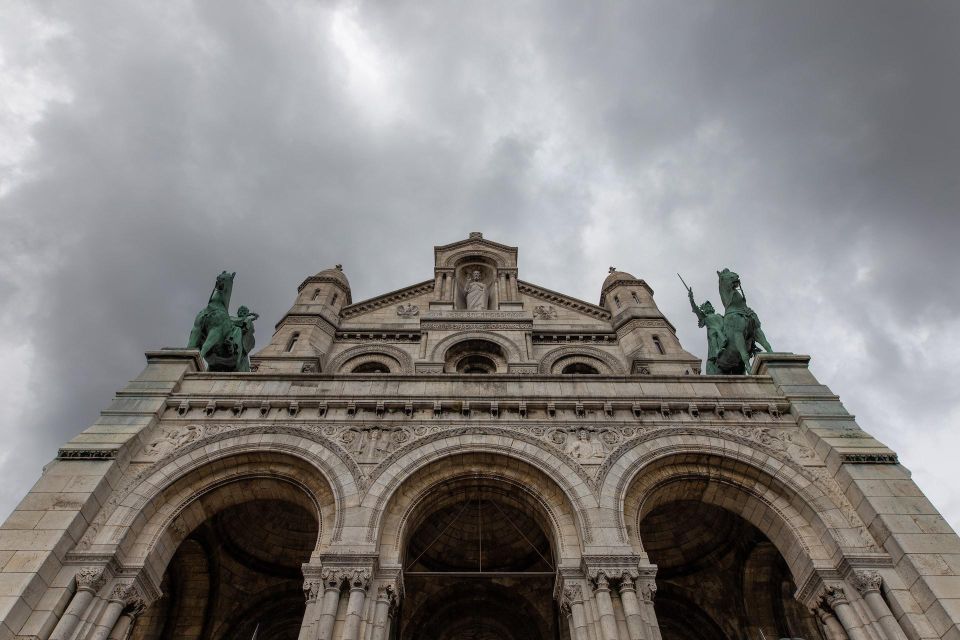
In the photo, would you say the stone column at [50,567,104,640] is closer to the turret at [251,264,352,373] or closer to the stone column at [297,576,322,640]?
the stone column at [297,576,322,640]

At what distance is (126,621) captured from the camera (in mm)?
10195

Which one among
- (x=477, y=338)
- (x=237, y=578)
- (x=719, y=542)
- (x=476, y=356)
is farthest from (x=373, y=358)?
(x=719, y=542)

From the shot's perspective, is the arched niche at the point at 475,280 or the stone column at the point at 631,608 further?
the arched niche at the point at 475,280

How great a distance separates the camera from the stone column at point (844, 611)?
32.0ft

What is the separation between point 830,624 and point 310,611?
8.76 metres

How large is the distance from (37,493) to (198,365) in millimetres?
4597

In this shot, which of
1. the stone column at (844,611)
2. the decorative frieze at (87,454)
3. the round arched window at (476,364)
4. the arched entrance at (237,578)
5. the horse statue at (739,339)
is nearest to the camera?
the stone column at (844,611)

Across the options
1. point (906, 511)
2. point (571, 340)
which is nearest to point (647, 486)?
point (906, 511)

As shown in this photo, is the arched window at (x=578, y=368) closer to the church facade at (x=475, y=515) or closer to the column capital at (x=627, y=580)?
the church facade at (x=475, y=515)

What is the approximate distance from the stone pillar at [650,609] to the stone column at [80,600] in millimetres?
9091

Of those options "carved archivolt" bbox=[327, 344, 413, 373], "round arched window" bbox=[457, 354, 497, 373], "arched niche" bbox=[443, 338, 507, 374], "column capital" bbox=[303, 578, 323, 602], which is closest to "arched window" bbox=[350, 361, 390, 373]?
"carved archivolt" bbox=[327, 344, 413, 373]

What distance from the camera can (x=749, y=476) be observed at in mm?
12188

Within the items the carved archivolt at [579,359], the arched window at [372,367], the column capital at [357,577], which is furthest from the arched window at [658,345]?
the column capital at [357,577]

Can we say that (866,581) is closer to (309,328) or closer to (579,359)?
(579,359)
